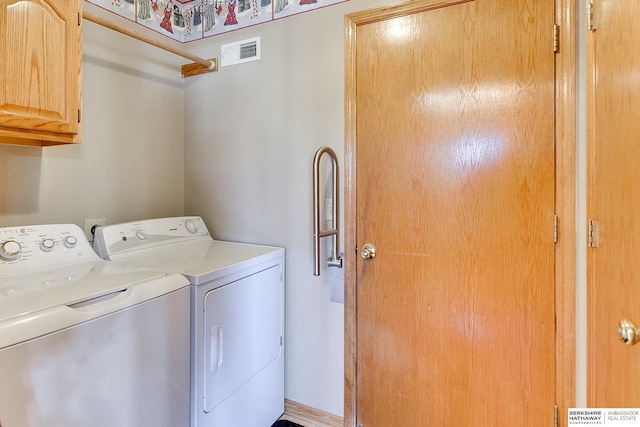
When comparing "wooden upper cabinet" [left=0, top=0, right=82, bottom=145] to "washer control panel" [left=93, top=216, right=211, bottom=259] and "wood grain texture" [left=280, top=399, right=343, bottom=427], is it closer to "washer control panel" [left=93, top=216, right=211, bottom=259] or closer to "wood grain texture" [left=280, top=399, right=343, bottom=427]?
"washer control panel" [left=93, top=216, right=211, bottom=259]

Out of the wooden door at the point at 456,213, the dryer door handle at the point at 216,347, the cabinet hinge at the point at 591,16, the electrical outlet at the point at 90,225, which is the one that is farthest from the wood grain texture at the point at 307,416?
the cabinet hinge at the point at 591,16

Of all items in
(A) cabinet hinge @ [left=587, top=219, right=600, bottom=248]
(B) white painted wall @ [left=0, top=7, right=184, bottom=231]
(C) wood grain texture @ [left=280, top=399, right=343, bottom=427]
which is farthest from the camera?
(C) wood grain texture @ [left=280, top=399, right=343, bottom=427]

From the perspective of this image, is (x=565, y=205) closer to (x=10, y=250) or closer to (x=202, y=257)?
(x=202, y=257)

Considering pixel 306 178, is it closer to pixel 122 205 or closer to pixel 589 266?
pixel 122 205

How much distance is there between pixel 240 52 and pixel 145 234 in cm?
125

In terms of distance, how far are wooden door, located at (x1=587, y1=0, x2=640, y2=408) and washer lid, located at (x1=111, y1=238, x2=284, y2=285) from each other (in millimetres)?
1360

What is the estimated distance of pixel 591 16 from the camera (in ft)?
3.41

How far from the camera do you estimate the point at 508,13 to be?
134cm

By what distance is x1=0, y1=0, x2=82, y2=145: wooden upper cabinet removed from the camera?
44.6 inches

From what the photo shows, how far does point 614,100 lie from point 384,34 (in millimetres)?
1019

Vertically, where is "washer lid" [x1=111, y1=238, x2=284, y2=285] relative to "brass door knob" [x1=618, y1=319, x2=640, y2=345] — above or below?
above

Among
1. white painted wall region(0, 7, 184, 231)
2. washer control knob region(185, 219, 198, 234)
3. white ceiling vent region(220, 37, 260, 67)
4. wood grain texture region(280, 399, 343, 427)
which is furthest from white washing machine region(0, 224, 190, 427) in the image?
white ceiling vent region(220, 37, 260, 67)

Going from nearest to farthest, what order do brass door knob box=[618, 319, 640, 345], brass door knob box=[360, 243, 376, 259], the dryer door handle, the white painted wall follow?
brass door knob box=[618, 319, 640, 345] < the dryer door handle < the white painted wall < brass door knob box=[360, 243, 376, 259]

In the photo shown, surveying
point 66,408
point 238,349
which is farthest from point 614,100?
point 66,408
